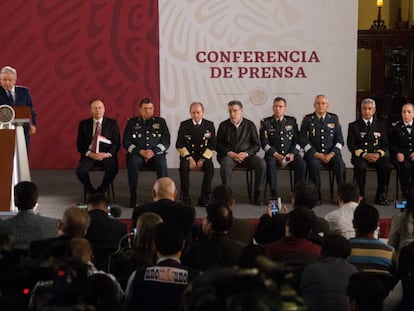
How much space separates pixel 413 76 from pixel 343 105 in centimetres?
227

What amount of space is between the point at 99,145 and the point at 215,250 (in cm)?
439

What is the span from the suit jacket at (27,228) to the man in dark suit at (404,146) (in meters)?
4.41

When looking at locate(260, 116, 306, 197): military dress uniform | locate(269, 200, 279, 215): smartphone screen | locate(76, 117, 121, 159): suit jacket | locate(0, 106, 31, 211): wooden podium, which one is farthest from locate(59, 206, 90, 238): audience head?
locate(260, 116, 306, 197): military dress uniform

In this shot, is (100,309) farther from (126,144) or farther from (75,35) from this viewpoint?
(75,35)

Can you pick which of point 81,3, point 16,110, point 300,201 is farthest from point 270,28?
point 300,201

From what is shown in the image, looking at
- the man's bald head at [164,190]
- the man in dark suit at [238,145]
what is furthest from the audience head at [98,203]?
the man in dark suit at [238,145]

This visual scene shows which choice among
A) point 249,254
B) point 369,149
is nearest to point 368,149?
point 369,149

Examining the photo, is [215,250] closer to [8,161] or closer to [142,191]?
[8,161]

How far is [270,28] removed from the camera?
34.1 ft

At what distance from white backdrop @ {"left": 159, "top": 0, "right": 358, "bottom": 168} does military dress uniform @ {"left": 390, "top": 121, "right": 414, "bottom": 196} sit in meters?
1.80

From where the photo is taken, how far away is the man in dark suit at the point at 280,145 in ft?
28.0

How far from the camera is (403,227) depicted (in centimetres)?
525

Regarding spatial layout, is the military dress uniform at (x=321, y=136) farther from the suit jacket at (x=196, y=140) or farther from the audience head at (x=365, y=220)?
the audience head at (x=365, y=220)

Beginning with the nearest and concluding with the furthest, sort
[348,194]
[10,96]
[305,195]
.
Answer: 1. [305,195]
2. [348,194]
3. [10,96]
